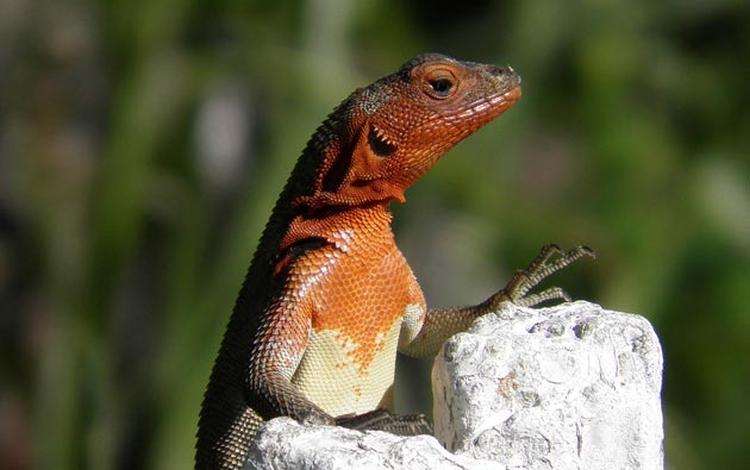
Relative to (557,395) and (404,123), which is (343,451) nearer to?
(557,395)

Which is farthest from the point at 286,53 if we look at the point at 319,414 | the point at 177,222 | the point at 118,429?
the point at 319,414

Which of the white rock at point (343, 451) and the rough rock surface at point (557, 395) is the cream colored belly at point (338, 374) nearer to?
the rough rock surface at point (557, 395)

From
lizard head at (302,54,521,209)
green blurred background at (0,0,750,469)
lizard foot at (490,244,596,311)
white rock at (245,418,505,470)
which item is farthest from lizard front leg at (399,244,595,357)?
green blurred background at (0,0,750,469)

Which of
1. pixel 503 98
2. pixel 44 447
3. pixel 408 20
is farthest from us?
pixel 408 20

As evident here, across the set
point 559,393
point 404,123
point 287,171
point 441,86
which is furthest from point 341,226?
point 287,171

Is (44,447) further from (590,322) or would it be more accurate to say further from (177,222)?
(590,322)
